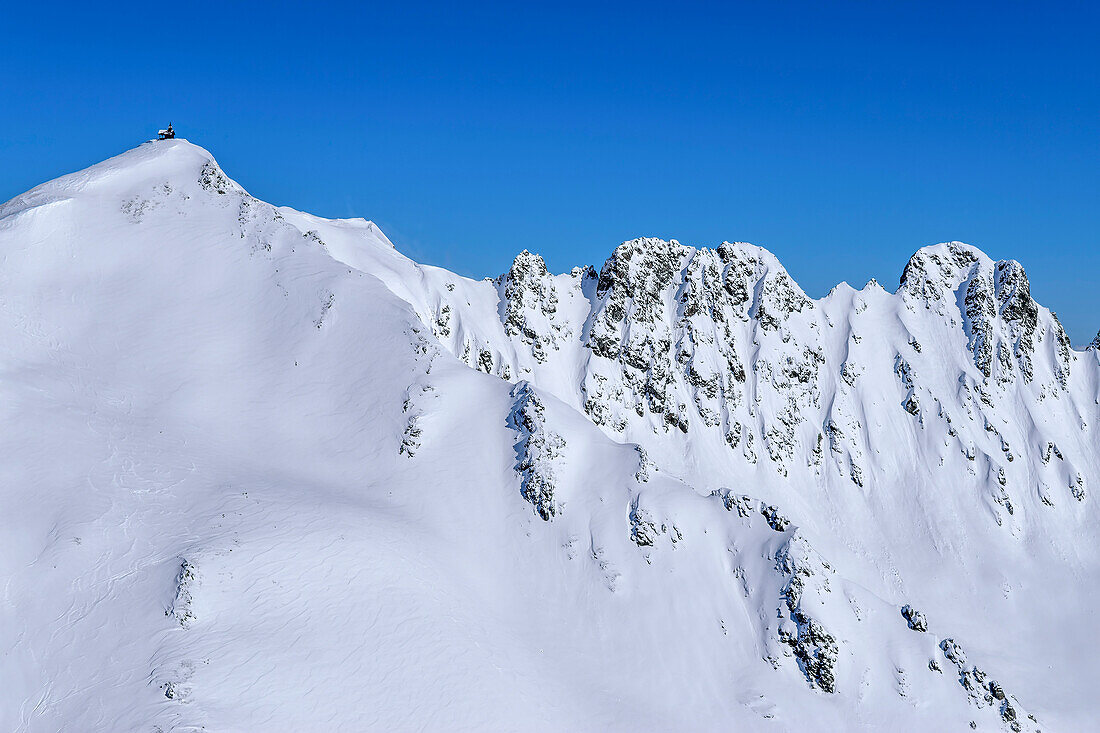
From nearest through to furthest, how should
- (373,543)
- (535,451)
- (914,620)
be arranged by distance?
(373,543)
(914,620)
(535,451)

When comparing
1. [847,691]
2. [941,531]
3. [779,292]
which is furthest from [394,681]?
[779,292]

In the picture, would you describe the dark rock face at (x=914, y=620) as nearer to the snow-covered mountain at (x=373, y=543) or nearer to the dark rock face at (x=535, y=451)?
the snow-covered mountain at (x=373, y=543)

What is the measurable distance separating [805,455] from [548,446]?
6062 cm

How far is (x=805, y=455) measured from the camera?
3895 inches

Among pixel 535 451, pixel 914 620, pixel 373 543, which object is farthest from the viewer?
pixel 535 451

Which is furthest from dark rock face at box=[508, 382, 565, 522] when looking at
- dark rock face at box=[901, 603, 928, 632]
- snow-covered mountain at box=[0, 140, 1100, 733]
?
dark rock face at box=[901, 603, 928, 632]

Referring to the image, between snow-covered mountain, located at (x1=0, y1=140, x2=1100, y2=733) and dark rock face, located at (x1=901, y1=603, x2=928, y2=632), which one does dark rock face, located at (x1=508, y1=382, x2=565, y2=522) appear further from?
dark rock face, located at (x1=901, y1=603, x2=928, y2=632)

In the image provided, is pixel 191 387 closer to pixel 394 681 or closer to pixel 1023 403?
pixel 394 681

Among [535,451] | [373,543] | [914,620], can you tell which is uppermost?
[535,451]

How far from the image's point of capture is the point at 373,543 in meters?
40.4

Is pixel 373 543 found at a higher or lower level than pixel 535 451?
lower

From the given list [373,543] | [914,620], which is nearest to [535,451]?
[373,543]

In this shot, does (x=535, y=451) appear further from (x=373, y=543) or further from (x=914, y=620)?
(x=914, y=620)

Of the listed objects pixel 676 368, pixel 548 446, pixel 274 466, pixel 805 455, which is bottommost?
pixel 274 466
